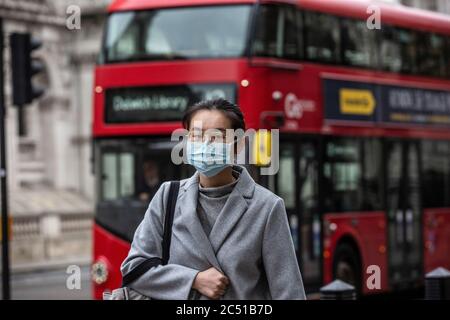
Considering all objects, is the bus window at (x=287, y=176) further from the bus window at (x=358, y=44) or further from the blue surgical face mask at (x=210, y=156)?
the blue surgical face mask at (x=210, y=156)

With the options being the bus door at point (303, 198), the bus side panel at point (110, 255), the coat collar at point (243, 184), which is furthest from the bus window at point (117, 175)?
the coat collar at point (243, 184)

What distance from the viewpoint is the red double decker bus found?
44.7 feet

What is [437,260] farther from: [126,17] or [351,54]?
[126,17]

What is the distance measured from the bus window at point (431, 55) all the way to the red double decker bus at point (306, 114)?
0.13 feet

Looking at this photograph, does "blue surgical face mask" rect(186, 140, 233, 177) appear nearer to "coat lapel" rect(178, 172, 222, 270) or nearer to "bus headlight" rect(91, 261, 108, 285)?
"coat lapel" rect(178, 172, 222, 270)

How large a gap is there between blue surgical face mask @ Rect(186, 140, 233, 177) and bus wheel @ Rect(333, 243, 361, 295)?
10.7 m

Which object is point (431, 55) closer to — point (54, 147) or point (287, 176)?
point (287, 176)

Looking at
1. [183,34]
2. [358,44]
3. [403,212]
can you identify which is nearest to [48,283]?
[403,212]

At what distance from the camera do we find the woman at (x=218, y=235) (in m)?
4.22

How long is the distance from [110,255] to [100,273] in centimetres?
23

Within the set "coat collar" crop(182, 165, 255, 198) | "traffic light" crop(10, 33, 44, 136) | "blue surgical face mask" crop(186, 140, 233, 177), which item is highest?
"traffic light" crop(10, 33, 44, 136)

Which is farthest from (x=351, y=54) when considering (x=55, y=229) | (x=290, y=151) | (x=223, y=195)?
(x=55, y=229)

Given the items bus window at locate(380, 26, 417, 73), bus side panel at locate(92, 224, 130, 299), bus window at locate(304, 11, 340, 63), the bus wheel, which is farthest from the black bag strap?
bus window at locate(380, 26, 417, 73)

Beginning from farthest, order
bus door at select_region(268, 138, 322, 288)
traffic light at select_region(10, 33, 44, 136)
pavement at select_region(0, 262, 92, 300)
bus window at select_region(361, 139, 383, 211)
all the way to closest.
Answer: pavement at select_region(0, 262, 92, 300)
bus window at select_region(361, 139, 383, 211)
traffic light at select_region(10, 33, 44, 136)
bus door at select_region(268, 138, 322, 288)
